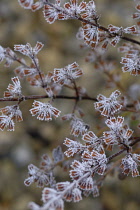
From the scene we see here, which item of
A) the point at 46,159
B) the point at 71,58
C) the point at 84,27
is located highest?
the point at 71,58

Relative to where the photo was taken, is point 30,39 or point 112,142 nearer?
point 112,142

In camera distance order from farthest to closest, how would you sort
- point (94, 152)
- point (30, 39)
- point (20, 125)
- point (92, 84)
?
point (30, 39), point (92, 84), point (20, 125), point (94, 152)

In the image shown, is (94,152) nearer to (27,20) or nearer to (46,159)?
(46,159)

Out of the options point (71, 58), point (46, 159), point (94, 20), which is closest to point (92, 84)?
point (71, 58)

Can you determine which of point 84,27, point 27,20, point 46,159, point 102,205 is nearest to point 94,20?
point 84,27

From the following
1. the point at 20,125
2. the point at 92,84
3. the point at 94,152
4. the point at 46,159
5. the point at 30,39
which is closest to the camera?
the point at 94,152

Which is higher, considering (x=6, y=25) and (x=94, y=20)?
(x=6, y=25)
